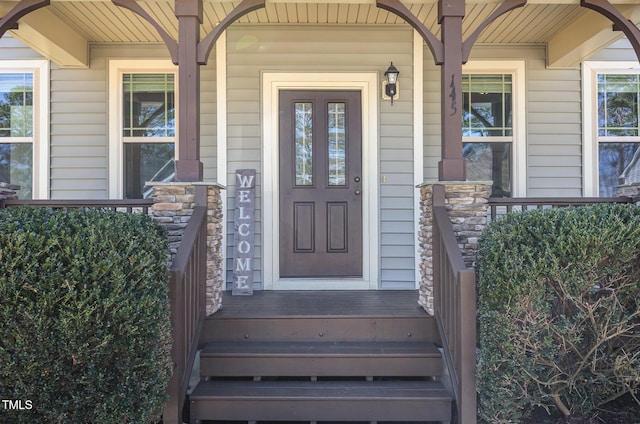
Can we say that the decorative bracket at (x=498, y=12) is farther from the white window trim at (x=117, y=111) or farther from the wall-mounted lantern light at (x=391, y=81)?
the white window trim at (x=117, y=111)

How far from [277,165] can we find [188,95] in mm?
1371

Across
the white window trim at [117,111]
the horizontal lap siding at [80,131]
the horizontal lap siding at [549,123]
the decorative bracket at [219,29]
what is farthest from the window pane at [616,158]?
the horizontal lap siding at [80,131]

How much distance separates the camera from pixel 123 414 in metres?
2.23

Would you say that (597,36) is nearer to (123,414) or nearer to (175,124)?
(175,124)

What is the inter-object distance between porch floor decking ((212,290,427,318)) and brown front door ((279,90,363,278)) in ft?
1.24

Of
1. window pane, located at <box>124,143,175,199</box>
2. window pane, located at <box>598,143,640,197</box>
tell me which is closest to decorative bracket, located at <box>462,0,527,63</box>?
window pane, located at <box>598,143,640,197</box>

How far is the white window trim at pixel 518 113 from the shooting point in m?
4.66

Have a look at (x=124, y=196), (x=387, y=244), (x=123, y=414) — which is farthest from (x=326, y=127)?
(x=123, y=414)

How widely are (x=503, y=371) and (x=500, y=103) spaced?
321cm

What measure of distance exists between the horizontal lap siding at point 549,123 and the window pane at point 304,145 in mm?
1909

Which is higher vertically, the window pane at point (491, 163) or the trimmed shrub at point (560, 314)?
the window pane at point (491, 163)

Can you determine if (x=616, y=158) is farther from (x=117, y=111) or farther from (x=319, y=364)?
(x=117, y=111)

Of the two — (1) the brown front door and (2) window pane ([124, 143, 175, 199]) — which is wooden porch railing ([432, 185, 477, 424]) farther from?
(2) window pane ([124, 143, 175, 199])

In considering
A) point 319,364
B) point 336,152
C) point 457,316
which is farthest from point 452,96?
point 319,364
